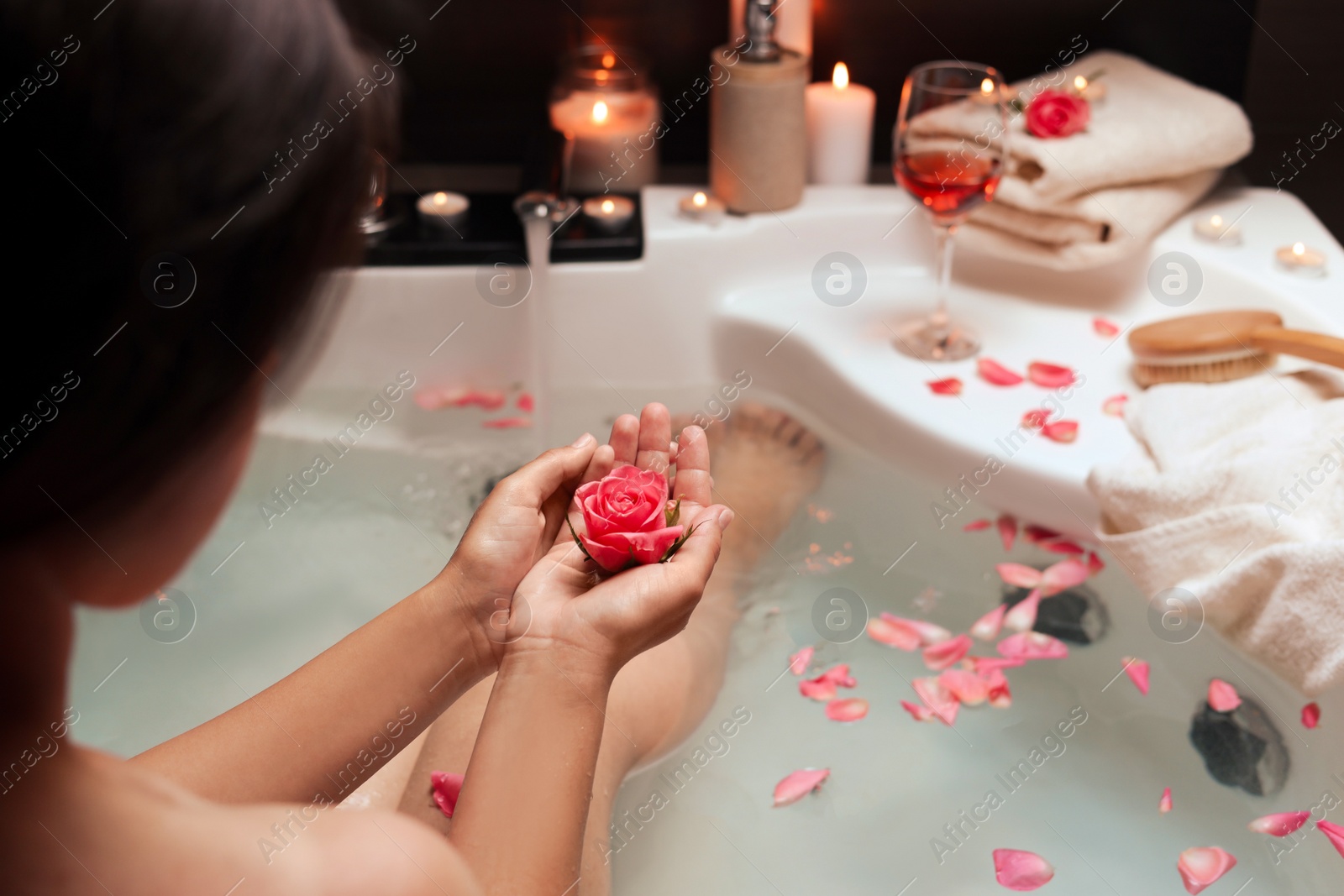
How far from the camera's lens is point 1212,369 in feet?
4.02

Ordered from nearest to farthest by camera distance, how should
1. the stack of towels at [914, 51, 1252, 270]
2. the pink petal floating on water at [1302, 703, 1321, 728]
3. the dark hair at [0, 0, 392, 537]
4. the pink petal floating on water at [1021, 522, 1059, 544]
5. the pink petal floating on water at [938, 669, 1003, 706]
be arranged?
1. the dark hair at [0, 0, 392, 537]
2. the pink petal floating on water at [1302, 703, 1321, 728]
3. the pink petal floating on water at [938, 669, 1003, 706]
4. the pink petal floating on water at [1021, 522, 1059, 544]
5. the stack of towels at [914, 51, 1252, 270]

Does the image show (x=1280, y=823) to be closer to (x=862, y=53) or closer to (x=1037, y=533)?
(x=1037, y=533)

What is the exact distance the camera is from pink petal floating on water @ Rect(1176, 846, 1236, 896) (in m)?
0.97

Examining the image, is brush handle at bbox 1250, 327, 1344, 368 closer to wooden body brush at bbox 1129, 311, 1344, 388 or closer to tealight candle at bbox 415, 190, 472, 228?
wooden body brush at bbox 1129, 311, 1344, 388

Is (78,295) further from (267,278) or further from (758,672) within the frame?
(758,672)

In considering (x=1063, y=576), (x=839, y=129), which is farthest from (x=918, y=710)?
(x=839, y=129)

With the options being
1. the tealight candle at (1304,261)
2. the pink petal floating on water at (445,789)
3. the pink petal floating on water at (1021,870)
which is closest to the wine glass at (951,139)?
the tealight candle at (1304,261)

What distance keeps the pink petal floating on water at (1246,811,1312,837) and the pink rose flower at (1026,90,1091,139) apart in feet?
2.61

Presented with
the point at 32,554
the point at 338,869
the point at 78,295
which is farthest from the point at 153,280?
the point at 338,869

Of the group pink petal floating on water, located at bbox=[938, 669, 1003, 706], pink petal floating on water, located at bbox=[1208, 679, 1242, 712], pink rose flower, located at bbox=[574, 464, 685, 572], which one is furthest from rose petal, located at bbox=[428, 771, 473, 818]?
pink petal floating on water, located at bbox=[1208, 679, 1242, 712]

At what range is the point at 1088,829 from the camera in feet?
3.38

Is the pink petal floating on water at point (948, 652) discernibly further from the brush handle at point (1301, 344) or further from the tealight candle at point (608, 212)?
the tealight candle at point (608, 212)

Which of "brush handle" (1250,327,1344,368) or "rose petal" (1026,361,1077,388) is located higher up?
"brush handle" (1250,327,1344,368)

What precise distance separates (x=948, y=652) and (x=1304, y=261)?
2.21ft
